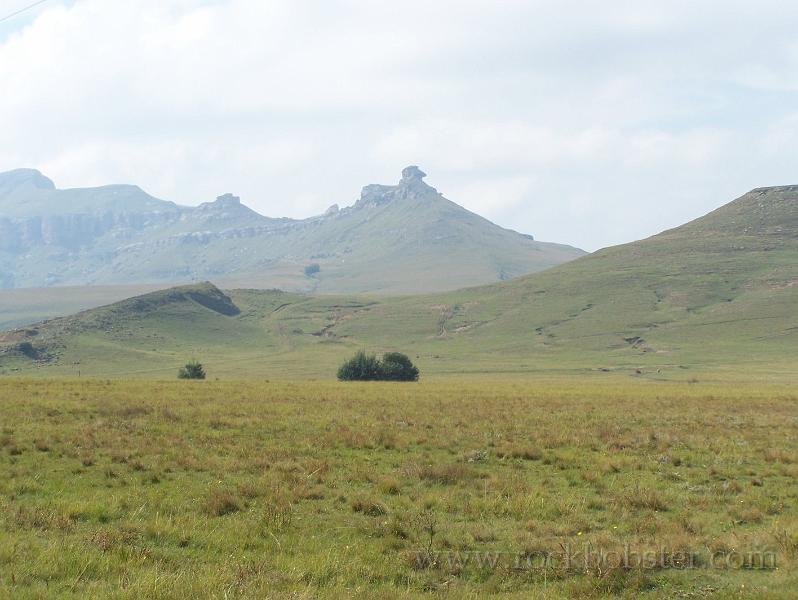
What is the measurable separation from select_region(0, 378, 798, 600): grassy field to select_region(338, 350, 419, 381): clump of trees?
56.8m

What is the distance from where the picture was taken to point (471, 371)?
125938 millimetres

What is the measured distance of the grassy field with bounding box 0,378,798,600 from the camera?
1008 centimetres

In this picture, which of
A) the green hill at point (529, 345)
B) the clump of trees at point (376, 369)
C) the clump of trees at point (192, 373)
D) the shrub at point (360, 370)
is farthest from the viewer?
the green hill at point (529, 345)

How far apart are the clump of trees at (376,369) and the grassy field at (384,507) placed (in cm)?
5679

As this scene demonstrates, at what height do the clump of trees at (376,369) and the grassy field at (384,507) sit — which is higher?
the grassy field at (384,507)

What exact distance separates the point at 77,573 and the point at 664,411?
1202 inches

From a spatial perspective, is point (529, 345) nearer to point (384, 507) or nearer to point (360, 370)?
point (360, 370)

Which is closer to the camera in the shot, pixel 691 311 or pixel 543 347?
pixel 543 347

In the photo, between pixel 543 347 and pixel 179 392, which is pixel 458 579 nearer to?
pixel 179 392

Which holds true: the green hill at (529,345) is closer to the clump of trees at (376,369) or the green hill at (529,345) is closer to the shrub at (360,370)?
the clump of trees at (376,369)

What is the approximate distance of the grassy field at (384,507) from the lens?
1008 cm

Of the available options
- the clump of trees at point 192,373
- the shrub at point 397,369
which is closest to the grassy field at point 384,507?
the clump of trees at point 192,373

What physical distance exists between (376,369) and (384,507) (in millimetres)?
72398

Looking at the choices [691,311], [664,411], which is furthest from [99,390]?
[691,311]
